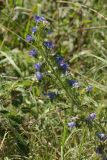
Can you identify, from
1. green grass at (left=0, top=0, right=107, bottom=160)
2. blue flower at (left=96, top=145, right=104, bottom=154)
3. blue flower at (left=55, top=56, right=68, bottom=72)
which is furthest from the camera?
blue flower at (left=55, top=56, right=68, bottom=72)

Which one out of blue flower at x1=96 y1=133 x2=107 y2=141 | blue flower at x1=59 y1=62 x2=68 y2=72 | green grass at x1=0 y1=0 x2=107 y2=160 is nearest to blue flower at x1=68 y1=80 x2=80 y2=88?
green grass at x1=0 y1=0 x2=107 y2=160

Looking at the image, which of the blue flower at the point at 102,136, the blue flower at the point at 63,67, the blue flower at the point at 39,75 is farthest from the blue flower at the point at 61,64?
the blue flower at the point at 102,136

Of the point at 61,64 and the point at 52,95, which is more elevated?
the point at 61,64

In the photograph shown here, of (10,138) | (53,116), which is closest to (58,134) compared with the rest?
(53,116)

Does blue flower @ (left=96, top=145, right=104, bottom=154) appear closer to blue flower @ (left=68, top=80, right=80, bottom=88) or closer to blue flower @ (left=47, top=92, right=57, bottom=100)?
blue flower @ (left=68, top=80, right=80, bottom=88)

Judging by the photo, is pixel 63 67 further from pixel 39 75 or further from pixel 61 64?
pixel 39 75

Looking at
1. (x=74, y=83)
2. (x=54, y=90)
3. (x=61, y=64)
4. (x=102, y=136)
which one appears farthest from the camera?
(x=54, y=90)

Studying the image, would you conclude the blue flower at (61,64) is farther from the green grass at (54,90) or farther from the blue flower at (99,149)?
the blue flower at (99,149)

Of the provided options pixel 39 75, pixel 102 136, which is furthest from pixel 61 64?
pixel 102 136
